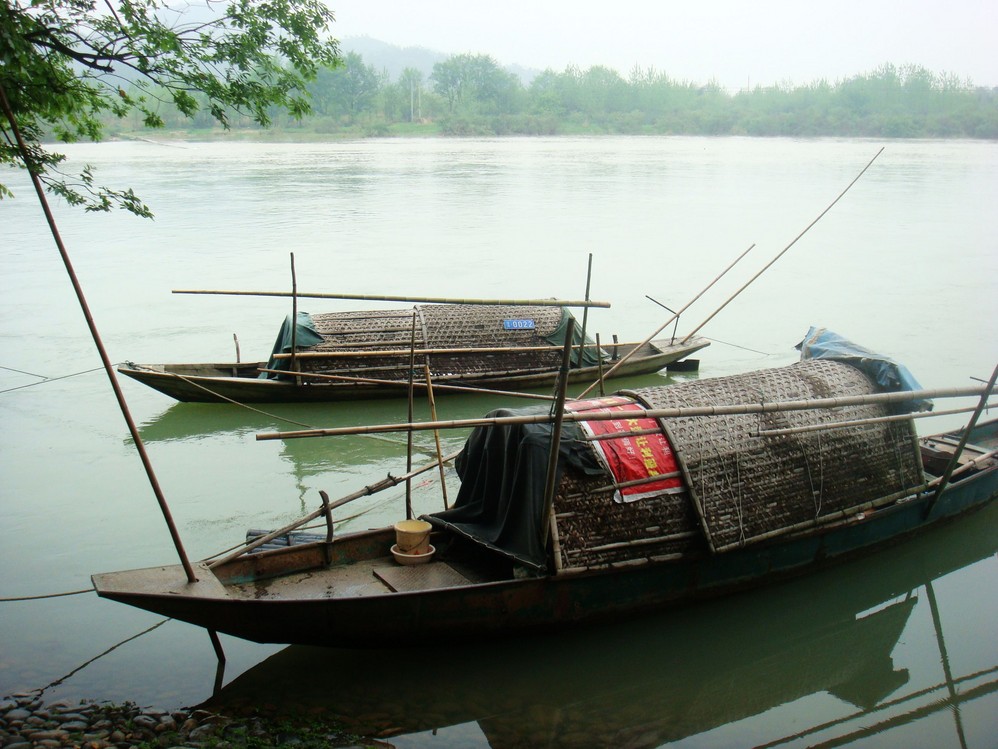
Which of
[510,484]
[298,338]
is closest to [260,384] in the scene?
[298,338]

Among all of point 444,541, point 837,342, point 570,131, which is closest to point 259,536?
point 444,541

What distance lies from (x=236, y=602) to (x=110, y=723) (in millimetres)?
777

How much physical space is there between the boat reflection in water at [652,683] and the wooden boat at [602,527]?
9.0 inches

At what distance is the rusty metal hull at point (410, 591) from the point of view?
14.6 ft

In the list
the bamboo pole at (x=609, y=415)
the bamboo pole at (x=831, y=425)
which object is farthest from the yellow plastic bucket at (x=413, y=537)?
the bamboo pole at (x=831, y=425)

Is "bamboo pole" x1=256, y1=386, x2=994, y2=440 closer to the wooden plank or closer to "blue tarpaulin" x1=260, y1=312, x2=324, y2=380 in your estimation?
the wooden plank

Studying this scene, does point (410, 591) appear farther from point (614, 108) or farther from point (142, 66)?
point (614, 108)

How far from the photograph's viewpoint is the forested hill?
61.1 meters

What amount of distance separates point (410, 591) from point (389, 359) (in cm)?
472

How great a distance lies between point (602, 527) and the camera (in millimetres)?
5023

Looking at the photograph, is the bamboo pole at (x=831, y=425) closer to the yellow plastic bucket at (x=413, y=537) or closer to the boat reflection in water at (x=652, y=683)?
the boat reflection in water at (x=652, y=683)

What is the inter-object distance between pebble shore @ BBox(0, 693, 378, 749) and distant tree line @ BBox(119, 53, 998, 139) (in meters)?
58.8

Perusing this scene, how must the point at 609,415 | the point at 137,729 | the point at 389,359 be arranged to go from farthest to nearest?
the point at 389,359 < the point at 609,415 < the point at 137,729

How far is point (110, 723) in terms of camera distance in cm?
421
